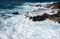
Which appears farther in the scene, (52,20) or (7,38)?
(52,20)

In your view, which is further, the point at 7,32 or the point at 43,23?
the point at 43,23

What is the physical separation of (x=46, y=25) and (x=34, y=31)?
3.49m

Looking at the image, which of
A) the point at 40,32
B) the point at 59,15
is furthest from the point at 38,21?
the point at 40,32

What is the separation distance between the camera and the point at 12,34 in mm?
24328

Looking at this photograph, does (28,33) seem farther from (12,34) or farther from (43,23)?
(43,23)

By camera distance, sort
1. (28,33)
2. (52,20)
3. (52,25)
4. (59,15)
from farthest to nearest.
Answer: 1. (59,15)
2. (52,20)
3. (52,25)
4. (28,33)

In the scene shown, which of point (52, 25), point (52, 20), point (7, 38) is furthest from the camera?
point (52, 20)

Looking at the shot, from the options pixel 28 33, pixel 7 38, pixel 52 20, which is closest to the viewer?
pixel 7 38

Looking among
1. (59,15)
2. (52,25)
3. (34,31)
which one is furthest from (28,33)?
(59,15)

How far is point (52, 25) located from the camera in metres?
27.8

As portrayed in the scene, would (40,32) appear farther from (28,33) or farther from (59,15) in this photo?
(59,15)

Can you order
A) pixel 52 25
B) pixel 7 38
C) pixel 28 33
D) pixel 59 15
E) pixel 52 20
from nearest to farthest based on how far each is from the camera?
pixel 7 38 < pixel 28 33 < pixel 52 25 < pixel 52 20 < pixel 59 15

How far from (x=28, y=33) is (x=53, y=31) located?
9.88ft

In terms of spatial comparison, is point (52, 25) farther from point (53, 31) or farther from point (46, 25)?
point (53, 31)
